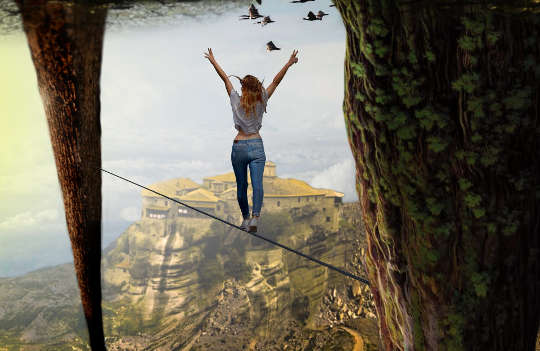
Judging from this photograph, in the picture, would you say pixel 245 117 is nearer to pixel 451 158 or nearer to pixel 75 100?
pixel 451 158

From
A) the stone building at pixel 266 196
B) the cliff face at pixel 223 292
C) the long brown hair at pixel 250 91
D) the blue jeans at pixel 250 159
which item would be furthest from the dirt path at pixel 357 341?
the long brown hair at pixel 250 91

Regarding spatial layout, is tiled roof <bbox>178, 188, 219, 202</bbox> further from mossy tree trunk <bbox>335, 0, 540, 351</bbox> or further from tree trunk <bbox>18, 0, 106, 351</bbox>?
mossy tree trunk <bbox>335, 0, 540, 351</bbox>

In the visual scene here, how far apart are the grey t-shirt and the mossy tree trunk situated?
147 centimetres

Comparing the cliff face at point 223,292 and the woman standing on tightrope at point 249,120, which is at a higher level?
the woman standing on tightrope at point 249,120

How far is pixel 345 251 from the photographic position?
18109 mm

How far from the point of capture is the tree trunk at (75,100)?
6355 mm

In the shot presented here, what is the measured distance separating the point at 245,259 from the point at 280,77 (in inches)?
649

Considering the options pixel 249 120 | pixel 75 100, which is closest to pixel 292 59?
pixel 249 120

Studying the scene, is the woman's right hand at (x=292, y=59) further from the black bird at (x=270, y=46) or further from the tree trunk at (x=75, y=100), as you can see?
the tree trunk at (x=75, y=100)

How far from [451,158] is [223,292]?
743 inches

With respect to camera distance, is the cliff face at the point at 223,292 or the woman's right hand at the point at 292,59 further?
the cliff face at the point at 223,292

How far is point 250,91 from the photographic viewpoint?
4.80m

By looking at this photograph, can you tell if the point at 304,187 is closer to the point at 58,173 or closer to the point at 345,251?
the point at 345,251

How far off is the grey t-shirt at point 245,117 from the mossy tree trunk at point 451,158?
1.47m
